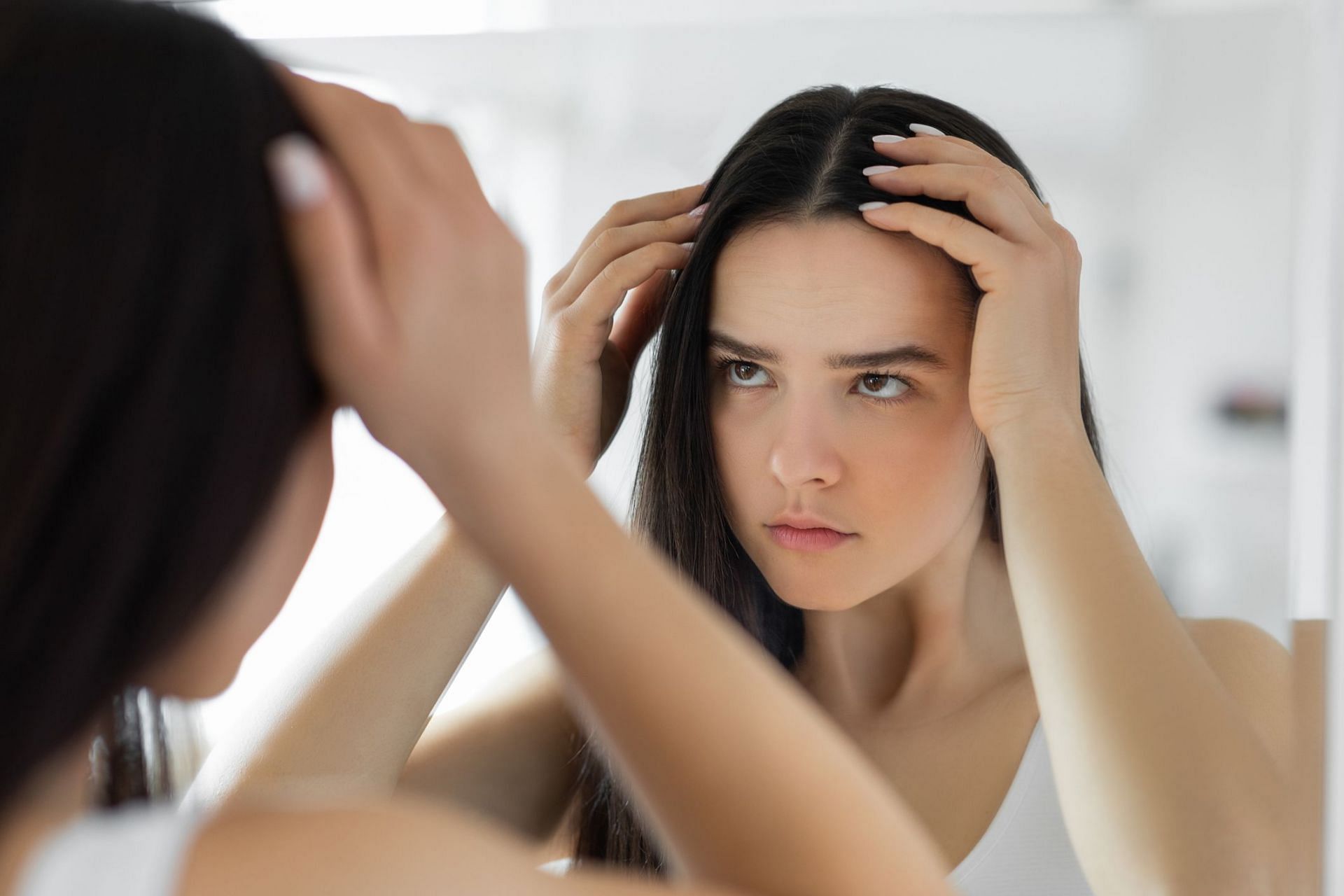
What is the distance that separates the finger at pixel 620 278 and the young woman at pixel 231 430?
38 centimetres

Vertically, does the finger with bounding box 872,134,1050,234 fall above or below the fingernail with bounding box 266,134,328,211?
above

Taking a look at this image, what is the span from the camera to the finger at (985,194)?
0.63 metres

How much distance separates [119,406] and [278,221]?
6 centimetres

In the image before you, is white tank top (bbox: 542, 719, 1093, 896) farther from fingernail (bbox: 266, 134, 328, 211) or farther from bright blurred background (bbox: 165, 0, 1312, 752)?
fingernail (bbox: 266, 134, 328, 211)

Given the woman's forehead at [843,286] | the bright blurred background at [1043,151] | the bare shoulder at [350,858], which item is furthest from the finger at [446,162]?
Answer: the bright blurred background at [1043,151]

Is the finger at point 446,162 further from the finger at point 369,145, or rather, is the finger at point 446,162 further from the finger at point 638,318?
the finger at point 638,318

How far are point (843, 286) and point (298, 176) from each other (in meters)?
0.41

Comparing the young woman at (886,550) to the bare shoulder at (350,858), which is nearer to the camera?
the bare shoulder at (350,858)

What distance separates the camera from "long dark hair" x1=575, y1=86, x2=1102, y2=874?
69 cm

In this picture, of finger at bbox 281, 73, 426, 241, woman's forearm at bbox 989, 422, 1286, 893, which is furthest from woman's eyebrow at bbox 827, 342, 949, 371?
finger at bbox 281, 73, 426, 241

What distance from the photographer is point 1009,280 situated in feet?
2.04

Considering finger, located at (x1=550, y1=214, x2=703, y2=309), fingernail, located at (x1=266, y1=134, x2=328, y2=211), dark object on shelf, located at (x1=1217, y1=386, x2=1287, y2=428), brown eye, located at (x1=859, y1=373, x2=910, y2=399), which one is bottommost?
dark object on shelf, located at (x1=1217, y1=386, x2=1287, y2=428)

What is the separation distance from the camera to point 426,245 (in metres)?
0.30

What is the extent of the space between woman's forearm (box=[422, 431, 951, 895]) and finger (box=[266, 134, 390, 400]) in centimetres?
5
